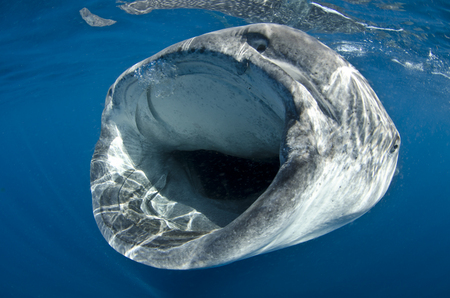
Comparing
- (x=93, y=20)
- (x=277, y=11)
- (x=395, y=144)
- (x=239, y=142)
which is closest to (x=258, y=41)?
(x=239, y=142)

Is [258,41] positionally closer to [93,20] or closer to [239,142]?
[239,142]

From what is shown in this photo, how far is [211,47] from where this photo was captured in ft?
4.58

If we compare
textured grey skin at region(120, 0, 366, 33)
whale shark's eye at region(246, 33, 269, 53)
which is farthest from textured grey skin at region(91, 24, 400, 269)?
textured grey skin at region(120, 0, 366, 33)

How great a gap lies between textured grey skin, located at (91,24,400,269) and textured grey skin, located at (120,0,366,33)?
5494 millimetres

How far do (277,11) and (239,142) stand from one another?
5771 mm

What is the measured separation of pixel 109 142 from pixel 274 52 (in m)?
1.64

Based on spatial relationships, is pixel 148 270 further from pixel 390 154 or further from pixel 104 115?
pixel 390 154

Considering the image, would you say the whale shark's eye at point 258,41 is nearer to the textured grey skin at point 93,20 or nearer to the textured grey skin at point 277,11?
the textured grey skin at point 277,11

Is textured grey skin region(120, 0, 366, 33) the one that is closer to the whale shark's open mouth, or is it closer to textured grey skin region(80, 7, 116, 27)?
textured grey skin region(80, 7, 116, 27)

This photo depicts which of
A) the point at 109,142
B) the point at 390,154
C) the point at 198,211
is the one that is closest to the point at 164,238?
the point at 198,211

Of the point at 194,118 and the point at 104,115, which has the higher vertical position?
the point at 194,118

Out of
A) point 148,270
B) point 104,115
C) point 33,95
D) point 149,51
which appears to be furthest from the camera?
point 33,95

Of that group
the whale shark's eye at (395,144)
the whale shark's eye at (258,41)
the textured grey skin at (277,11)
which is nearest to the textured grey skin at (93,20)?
the textured grey skin at (277,11)

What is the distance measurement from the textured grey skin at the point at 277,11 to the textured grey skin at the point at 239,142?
18.0ft
